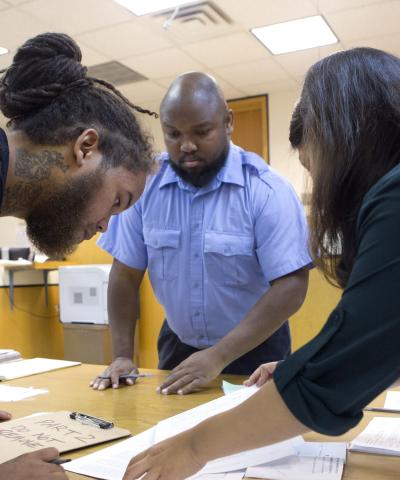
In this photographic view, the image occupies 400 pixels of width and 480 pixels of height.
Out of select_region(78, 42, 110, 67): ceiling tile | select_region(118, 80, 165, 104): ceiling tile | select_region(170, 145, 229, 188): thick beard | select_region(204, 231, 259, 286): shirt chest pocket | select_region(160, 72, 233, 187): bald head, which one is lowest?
select_region(204, 231, 259, 286): shirt chest pocket

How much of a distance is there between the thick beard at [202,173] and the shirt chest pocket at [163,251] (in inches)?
6.6

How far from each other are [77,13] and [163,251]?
2.71 m

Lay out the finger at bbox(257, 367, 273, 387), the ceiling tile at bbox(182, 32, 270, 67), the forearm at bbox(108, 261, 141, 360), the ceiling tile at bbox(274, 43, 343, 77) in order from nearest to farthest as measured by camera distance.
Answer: the finger at bbox(257, 367, 273, 387), the forearm at bbox(108, 261, 141, 360), the ceiling tile at bbox(182, 32, 270, 67), the ceiling tile at bbox(274, 43, 343, 77)

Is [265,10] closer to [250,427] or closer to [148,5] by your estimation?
[148,5]

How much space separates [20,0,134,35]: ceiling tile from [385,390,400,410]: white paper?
127 inches

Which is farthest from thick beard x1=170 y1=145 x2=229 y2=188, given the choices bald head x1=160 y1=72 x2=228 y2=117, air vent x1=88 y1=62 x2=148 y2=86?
air vent x1=88 y1=62 x2=148 y2=86

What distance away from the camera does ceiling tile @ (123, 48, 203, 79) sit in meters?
4.62

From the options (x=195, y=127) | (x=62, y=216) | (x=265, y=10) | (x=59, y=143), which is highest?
(x=265, y=10)

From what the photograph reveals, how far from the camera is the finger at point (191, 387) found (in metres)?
1.32

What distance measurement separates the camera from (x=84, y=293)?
3816 millimetres

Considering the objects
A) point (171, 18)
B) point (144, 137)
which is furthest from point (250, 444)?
point (171, 18)

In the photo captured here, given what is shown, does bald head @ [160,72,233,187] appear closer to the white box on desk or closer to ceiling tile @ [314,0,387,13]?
the white box on desk

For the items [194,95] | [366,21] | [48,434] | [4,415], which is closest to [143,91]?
[366,21]

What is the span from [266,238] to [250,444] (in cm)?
97
